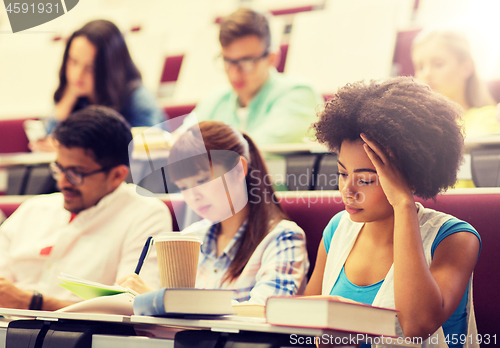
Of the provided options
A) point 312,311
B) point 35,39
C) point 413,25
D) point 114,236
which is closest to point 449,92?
point 413,25

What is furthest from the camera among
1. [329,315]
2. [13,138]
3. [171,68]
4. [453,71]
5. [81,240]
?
[171,68]

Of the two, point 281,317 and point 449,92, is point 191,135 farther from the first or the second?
point 449,92

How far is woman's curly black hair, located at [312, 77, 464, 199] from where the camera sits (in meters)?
0.64

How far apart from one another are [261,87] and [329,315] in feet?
3.79

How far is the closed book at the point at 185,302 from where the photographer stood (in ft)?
1.72

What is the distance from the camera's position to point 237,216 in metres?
0.96

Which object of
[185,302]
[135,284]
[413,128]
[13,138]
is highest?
[413,128]

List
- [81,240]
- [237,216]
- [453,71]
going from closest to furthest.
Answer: [237,216]
[81,240]
[453,71]

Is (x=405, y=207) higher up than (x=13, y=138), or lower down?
higher up

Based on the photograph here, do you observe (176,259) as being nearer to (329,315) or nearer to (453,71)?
(329,315)

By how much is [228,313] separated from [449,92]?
3.59 ft

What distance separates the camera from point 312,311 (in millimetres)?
458

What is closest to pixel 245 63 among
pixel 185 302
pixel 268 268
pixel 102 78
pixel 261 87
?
pixel 261 87

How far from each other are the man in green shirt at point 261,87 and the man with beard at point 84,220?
0.33m
